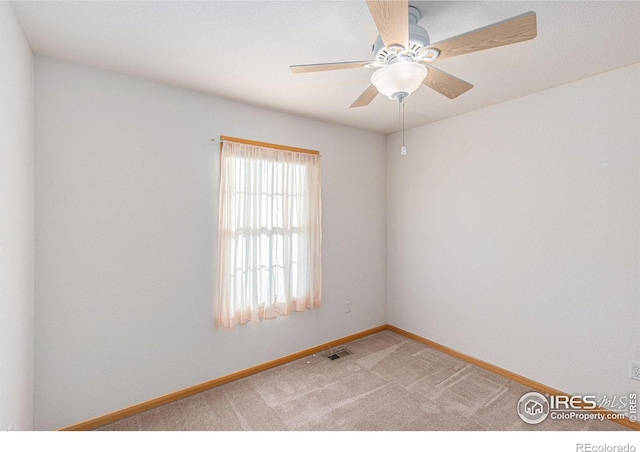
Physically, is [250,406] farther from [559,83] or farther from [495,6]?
[559,83]

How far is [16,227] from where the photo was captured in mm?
1600

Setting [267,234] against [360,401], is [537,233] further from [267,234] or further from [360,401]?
[267,234]

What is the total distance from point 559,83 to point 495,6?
1.34 metres

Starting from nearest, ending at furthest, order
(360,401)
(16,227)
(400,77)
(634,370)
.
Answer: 1. (400,77)
2. (16,227)
3. (634,370)
4. (360,401)

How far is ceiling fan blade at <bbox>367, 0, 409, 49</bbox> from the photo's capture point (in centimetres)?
106

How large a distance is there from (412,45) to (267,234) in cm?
196

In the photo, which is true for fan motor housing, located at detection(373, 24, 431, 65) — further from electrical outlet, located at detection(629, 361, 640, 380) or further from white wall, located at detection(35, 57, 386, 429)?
electrical outlet, located at detection(629, 361, 640, 380)

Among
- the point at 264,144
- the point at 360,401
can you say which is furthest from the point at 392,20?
the point at 360,401

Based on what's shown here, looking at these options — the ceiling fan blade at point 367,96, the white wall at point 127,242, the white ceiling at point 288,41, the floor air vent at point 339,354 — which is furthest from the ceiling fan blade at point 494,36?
the floor air vent at point 339,354

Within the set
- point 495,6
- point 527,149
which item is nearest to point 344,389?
point 527,149

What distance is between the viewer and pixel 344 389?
2.57 meters

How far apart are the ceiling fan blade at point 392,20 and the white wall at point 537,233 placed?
1.91 metres

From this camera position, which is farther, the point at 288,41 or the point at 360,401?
the point at 360,401

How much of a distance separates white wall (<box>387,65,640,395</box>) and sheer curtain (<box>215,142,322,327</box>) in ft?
4.31
